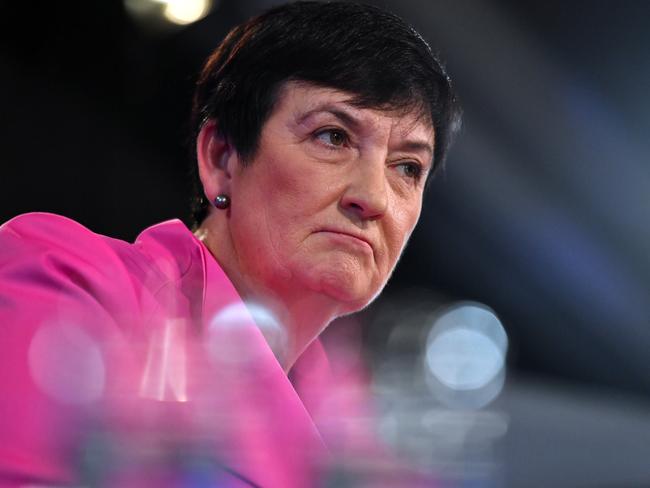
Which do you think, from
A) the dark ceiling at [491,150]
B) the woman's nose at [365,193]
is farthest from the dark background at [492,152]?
the woman's nose at [365,193]

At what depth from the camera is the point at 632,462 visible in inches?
40.8

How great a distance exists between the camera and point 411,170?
2.23ft

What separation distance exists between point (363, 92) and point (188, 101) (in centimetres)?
28

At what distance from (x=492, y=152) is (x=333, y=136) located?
0.59 meters

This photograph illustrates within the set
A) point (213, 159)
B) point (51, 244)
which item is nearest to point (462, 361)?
point (213, 159)

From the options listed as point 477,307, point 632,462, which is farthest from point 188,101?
point 632,462

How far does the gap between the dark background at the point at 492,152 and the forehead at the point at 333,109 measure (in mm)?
149

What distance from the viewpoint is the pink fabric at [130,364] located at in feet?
1.47

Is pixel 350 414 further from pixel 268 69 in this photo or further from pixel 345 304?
pixel 268 69

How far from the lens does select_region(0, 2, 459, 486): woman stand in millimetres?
471

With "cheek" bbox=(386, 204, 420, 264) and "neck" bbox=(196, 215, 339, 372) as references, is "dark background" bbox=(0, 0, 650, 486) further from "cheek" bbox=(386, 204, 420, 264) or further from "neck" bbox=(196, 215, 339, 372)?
"cheek" bbox=(386, 204, 420, 264)

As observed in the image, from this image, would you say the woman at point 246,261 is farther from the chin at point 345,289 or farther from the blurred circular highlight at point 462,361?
the blurred circular highlight at point 462,361

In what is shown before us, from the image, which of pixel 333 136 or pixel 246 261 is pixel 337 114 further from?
pixel 246 261

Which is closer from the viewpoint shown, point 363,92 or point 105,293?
point 105,293
